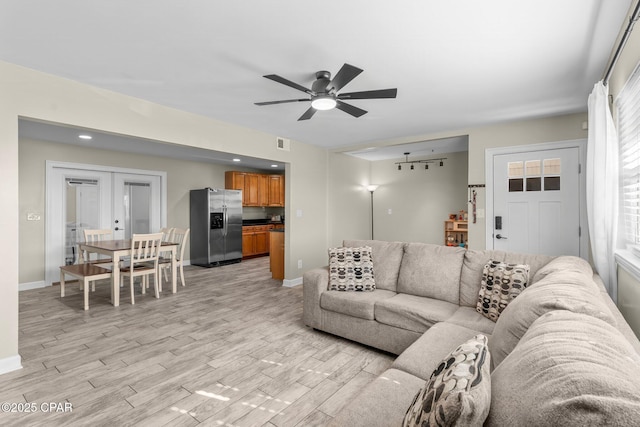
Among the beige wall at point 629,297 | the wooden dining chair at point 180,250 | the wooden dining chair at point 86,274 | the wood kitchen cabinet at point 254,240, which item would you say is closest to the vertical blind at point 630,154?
the beige wall at point 629,297

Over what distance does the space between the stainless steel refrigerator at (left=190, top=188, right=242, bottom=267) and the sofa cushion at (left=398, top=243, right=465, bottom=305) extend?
4958 millimetres

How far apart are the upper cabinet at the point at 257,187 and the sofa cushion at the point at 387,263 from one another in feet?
17.4

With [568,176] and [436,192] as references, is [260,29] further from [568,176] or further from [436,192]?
[436,192]

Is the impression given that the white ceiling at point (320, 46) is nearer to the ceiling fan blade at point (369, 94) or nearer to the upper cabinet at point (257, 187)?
the ceiling fan blade at point (369, 94)

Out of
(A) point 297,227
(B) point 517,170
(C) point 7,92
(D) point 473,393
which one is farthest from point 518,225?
(C) point 7,92

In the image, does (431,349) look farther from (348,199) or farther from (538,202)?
(348,199)

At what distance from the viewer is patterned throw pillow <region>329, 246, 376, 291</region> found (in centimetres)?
322

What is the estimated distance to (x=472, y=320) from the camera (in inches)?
93.3

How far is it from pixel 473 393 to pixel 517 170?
428cm

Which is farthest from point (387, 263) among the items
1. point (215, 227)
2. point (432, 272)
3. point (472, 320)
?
point (215, 227)

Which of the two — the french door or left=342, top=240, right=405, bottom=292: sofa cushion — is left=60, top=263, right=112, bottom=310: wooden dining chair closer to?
the french door

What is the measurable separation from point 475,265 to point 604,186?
3.68 feet

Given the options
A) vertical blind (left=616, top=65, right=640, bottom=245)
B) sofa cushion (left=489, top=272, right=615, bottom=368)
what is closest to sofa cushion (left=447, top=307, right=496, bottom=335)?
sofa cushion (left=489, top=272, right=615, bottom=368)
